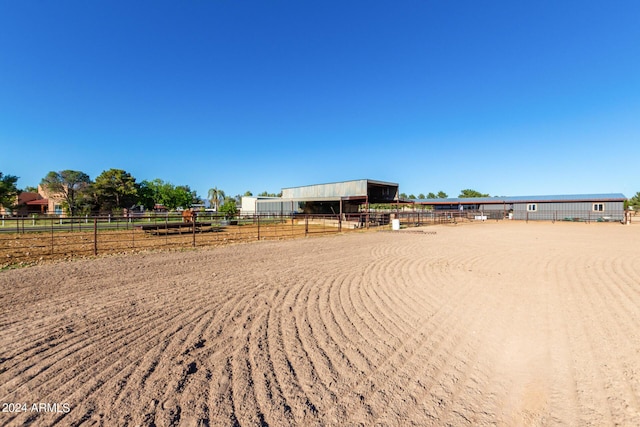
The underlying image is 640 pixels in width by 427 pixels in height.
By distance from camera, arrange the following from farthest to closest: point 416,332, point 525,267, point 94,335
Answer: point 525,267 → point 416,332 → point 94,335

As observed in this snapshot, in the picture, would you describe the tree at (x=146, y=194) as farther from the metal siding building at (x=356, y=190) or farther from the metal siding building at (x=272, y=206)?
the metal siding building at (x=356, y=190)

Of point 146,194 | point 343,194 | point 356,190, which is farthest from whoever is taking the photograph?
point 146,194

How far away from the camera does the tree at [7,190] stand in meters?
31.1

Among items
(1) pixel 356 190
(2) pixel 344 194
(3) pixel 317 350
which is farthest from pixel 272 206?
(3) pixel 317 350

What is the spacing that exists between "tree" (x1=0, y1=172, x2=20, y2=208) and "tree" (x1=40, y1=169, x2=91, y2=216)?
229 inches

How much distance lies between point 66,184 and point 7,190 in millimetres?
11031

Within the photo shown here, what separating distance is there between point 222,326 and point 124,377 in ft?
4.32

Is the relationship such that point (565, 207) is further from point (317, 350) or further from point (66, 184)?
point (66, 184)

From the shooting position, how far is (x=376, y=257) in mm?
9367

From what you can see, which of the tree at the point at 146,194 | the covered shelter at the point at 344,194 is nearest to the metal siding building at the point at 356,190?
the covered shelter at the point at 344,194

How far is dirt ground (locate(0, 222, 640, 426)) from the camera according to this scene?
2.35 meters

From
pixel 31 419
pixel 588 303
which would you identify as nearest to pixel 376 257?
pixel 588 303

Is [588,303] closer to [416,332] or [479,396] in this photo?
[416,332]

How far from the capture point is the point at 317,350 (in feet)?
10.8
